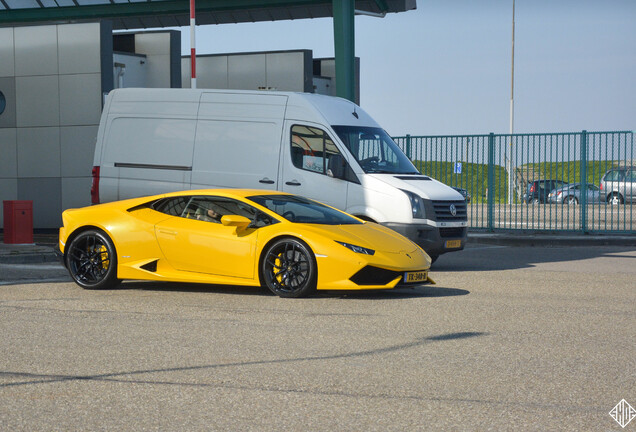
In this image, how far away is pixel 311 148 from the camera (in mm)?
13484

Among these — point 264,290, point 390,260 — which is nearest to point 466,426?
point 390,260

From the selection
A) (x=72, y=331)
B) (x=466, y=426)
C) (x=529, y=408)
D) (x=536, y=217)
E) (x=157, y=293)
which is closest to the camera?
(x=466, y=426)

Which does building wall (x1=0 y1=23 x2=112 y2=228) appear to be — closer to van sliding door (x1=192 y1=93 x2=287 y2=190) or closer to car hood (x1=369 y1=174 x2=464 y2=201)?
van sliding door (x1=192 y1=93 x2=287 y2=190)

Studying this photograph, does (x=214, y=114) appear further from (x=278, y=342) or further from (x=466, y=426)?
(x=466, y=426)

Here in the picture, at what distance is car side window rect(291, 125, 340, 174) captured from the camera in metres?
13.4

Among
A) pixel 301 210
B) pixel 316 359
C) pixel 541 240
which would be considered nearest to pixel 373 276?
pixel 301 210

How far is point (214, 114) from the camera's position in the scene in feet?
45.6

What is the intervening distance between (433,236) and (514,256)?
12.6 feet

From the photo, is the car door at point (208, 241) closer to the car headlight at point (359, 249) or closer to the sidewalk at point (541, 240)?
the car headlight at point (359, 249)

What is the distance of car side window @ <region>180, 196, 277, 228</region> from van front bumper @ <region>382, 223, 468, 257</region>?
293cm

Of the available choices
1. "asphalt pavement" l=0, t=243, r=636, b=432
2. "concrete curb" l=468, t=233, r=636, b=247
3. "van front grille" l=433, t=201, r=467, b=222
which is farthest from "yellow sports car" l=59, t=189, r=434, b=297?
"concrete curb" l=468, t=233, r=636, b=247

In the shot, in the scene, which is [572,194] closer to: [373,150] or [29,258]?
[373,150]

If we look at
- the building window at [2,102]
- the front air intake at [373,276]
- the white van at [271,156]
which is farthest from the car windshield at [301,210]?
the building window at [2,102]

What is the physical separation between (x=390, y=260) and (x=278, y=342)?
2.84m
